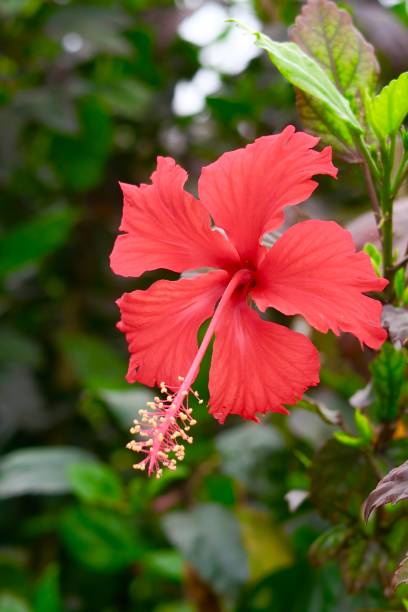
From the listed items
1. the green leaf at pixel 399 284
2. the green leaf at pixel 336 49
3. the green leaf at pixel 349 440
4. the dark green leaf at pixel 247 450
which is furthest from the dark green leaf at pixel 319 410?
the dark green leaf at pixel 247 450

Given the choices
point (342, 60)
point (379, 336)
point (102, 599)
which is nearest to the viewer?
point (379, 336)

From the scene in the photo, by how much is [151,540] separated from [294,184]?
0.76 meters

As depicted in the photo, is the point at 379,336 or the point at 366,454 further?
the point at 366,454

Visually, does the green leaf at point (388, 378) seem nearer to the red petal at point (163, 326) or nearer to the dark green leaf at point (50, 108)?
the red petal at point (163, 326)

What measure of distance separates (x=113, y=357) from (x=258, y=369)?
90cm

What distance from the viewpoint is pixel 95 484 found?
1.10 metres

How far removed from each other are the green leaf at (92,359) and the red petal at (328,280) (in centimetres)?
78

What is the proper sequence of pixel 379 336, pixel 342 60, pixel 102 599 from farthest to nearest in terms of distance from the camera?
pixel 102 599 < pixel 342 60 < pixel 379 336

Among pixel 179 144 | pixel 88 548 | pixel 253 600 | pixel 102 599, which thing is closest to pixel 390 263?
pixel 253 600

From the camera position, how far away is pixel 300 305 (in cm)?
57

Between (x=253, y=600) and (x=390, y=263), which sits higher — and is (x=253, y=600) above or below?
below

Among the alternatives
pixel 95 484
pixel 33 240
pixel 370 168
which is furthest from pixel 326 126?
pixel 33 240

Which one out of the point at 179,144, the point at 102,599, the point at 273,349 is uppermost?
the point at 273,349

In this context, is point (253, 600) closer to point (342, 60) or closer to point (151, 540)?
point (151, 540)
